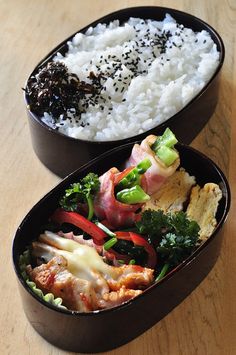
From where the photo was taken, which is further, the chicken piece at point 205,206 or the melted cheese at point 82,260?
the chicken piece at point 205,206

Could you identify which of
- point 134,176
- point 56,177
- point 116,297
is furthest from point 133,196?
point 56,177

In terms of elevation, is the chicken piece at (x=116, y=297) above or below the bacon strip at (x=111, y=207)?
below

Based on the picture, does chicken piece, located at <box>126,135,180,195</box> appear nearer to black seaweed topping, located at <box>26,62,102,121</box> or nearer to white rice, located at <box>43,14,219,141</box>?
white rice, located at <box>43,14,219,141</box>

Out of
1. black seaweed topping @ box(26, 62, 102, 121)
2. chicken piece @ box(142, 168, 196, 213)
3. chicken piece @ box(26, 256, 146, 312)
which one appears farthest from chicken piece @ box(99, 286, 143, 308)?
black seaweed topping @ box(26, 62, 102, 121)

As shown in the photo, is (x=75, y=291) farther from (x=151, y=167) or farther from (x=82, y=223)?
(x=151, y=167)

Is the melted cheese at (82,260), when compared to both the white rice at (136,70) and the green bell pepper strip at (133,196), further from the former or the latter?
the white rice at (136,70)

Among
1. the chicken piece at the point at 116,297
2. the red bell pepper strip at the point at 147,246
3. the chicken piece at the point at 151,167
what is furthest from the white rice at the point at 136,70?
the chicken piece at the point at 116,297
